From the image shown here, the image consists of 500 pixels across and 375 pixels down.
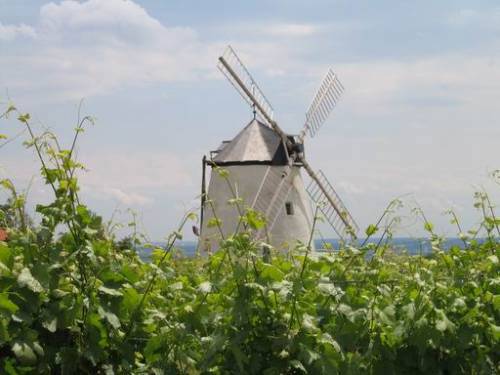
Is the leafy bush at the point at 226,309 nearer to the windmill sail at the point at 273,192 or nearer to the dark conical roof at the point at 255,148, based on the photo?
the windmill sail at the point at 273,192

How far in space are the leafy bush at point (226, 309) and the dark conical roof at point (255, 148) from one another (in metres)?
23.6

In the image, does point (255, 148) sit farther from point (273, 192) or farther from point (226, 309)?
point (226, 309)

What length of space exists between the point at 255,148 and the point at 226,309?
24622 millimetres

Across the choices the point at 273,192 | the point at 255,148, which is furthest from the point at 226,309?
the point at 255,148

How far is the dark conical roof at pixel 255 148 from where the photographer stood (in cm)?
2791

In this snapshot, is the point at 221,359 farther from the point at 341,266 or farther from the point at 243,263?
the point at 341,266

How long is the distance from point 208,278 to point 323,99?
2877 cm

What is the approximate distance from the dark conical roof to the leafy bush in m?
23.6

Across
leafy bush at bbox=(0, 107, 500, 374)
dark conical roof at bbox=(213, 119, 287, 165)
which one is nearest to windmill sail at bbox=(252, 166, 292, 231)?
dark conical roof at bbox=(213, 119, 287, 165)

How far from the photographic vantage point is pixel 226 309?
12.2ft

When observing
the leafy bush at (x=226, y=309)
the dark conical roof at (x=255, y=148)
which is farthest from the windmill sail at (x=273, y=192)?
the leafy bush at (x=226, y=309)

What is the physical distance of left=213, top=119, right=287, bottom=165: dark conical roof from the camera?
27906 millimetres

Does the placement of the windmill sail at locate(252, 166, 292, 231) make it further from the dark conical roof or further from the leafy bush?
the leafy bush

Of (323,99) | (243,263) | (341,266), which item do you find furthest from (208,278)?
(323,99)
